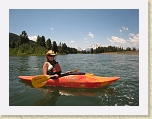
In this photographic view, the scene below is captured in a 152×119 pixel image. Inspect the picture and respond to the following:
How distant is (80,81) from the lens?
4.45m

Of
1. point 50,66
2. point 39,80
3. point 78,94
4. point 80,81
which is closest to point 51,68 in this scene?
point 50,66

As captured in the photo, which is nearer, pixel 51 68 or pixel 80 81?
pixel 80 81

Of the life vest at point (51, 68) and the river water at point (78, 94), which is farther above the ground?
the life vest at point (51, 68)

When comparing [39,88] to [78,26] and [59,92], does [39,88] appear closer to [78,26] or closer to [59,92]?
[59,92]

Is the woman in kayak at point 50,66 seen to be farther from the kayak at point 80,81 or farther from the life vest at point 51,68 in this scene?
the kayak at point 80,81

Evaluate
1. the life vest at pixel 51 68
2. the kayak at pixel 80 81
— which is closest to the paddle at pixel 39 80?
the kayak at pixel 80 81

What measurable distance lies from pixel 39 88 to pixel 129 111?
2.20m

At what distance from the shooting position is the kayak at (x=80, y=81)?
434cm

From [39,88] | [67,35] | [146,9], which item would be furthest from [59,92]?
[146,9]

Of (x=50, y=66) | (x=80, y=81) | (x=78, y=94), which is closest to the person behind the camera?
(x=78, y=94)

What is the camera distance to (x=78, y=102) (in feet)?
12.4

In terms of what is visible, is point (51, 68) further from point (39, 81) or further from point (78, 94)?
point (78, 94)

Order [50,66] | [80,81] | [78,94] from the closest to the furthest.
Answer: [78,94] < [80,81] < [50,66]

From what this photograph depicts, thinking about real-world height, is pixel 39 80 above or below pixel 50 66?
below
